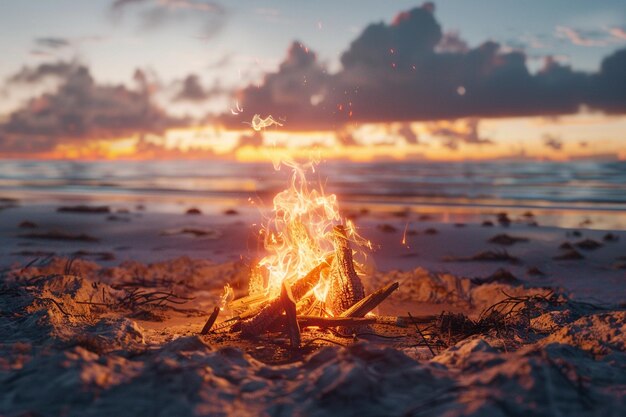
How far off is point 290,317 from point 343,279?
1182mm

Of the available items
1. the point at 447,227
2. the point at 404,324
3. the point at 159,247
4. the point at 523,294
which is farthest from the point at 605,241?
the point at 159,247

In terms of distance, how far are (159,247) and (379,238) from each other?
6.79 m

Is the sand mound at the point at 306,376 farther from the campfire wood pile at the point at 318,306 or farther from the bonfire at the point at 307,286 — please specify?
the bonfire at the point at 307,286

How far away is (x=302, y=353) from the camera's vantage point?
249 inches

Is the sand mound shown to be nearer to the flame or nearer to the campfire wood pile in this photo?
the campfire wood pile

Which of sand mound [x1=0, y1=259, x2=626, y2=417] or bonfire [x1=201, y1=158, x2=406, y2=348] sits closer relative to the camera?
sand mound [x1=0, y1=259, x2=626, y2=417]

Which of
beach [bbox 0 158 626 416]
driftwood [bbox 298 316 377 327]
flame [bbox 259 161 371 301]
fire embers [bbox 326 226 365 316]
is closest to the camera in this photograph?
beach [bbox 0 158 626 416]

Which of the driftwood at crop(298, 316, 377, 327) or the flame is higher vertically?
the flame

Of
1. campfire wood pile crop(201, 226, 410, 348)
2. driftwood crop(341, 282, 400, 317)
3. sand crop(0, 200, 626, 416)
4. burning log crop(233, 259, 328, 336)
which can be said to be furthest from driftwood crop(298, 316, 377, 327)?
burning log crop(233, 259, 328, 336)

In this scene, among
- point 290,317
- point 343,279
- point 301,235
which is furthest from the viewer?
point 301,235

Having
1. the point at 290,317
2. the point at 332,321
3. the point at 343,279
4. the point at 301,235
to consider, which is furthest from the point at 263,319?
the point at 301,235

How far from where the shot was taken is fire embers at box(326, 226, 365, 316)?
7539 millimetres

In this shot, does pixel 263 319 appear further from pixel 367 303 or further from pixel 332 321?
pixel 367 303

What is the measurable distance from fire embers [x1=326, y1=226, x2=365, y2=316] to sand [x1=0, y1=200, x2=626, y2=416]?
68cm
